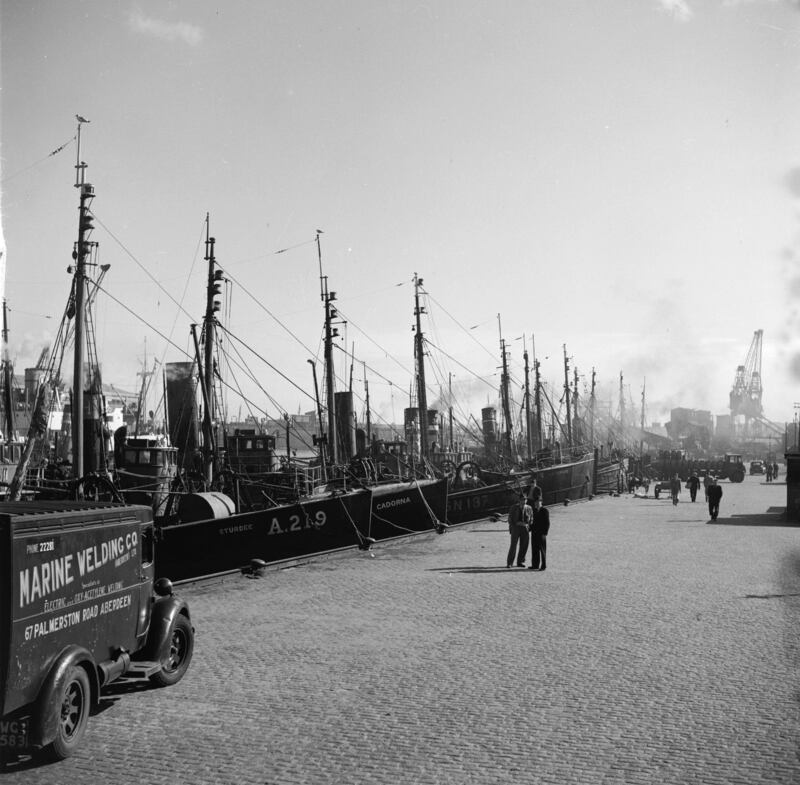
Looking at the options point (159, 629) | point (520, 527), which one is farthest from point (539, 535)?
point (159, 629)

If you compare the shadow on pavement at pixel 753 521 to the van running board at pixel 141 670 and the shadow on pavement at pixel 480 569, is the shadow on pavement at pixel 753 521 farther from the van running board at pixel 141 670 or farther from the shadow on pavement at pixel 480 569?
the van running board at pixel 141 670

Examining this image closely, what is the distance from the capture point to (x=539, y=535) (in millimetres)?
17766

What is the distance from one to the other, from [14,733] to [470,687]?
4.61 m

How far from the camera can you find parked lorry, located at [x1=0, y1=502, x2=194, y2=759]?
6.46m

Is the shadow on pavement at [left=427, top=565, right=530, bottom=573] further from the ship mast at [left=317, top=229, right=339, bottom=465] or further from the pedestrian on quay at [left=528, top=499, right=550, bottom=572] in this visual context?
the ship mast at [left=317, top=229, right=339, bottom=465]

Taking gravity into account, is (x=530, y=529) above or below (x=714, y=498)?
above

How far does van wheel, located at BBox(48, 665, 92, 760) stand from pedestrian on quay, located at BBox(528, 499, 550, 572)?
38.3 ft

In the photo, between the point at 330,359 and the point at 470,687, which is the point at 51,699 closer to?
the point at 470,687

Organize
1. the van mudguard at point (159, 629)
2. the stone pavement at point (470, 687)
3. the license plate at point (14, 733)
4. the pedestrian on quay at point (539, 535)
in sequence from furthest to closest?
the pedestrian on quay at point (539, 535) < the van mudguard at point (159, 629) < the stone pavement at point (470, 687) < the license plate at point (14, 733)

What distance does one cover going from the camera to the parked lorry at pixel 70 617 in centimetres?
646

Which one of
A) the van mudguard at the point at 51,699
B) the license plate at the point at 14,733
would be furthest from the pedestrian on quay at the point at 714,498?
the license plate at the point at 14,733

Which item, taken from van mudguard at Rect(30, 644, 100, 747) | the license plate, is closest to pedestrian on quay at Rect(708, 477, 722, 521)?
van mudguard at Rect(30, 644, 100, 747)

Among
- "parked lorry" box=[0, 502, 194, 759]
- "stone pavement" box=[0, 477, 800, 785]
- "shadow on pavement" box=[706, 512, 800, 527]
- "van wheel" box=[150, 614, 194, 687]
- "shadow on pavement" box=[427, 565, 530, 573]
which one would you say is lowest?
"shadow on pavement" box=[706, 512, 800, 527]

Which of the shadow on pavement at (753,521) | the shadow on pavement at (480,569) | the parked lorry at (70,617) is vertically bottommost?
the shadow on pavement at (753,521)
